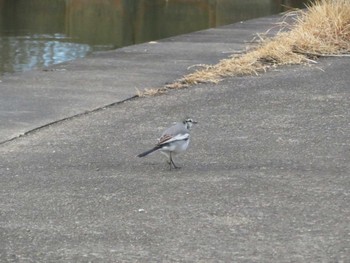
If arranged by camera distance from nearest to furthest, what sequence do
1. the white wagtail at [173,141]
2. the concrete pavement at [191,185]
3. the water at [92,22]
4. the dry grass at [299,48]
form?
the concrete pavement at [191,185]
the white wagtail at [173,141]
the dry grass at [299,48]
the water at [92,22]

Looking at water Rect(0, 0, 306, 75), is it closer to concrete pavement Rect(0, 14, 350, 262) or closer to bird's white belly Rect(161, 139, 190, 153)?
concrete pavement Rect(0, 14, 350, 262)

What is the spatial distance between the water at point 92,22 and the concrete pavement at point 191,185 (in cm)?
553

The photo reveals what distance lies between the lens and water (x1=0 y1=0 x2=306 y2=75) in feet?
54.2

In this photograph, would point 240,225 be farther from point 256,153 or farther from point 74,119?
point 74,119

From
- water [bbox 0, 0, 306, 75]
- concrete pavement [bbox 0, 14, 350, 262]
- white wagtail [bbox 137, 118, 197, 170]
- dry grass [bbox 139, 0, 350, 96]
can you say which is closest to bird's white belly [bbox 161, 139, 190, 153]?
white wagtail [bbox 137, 118, 197, 170]

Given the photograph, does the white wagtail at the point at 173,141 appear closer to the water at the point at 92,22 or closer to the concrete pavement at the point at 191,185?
the concrete pavement at the point at 191,185

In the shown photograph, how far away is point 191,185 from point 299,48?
6.14 m

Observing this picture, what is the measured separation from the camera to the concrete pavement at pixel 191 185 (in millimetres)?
5457

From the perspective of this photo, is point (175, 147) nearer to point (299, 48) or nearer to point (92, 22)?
point (299, 48)

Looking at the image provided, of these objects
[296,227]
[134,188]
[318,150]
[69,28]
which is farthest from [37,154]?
[69,28]

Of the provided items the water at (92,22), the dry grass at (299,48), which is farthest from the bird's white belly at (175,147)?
the water at (92,22)

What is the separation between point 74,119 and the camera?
29.9 ft

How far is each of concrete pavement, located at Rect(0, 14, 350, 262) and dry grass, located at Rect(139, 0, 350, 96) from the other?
3.57ft

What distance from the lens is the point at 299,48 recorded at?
12.5m
